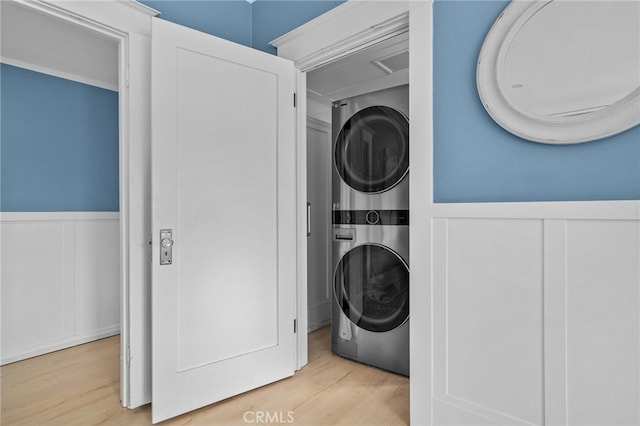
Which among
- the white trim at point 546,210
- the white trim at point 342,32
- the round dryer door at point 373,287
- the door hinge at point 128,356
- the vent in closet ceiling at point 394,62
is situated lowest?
the door hinge at point 128,356

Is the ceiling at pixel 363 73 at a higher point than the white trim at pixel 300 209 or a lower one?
higher

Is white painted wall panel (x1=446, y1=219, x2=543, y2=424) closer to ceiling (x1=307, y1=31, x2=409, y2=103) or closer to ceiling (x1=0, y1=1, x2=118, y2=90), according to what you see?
ceiling (x1=307, y1=31, x2=409, y2=103)

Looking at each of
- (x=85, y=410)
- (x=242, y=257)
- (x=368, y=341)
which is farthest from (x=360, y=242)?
(x=85, y=410)

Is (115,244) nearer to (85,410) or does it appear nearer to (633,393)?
(85,410)

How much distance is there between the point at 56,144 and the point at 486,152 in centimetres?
316

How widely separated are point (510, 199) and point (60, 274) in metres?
3.16

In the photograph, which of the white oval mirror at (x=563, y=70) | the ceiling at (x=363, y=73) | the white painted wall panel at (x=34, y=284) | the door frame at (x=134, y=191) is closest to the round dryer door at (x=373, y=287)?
the white oval mirror at (x=563, y=70)

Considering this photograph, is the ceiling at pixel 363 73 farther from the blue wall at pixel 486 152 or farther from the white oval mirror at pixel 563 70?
the white oval mirror at pixel 563 70

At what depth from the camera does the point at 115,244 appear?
3.05 meters

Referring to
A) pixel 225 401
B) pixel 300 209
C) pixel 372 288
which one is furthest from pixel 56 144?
pixel 372 288

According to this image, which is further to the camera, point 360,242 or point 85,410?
point 360,242

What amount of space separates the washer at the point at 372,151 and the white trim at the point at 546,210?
2.08 feet

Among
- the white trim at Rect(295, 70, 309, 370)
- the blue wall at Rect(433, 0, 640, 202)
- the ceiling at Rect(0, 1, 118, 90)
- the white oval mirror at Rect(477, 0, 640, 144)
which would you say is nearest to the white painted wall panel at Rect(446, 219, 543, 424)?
the blue wall at Rect(433, 0, 640, 202)

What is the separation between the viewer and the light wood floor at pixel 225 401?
171cm
